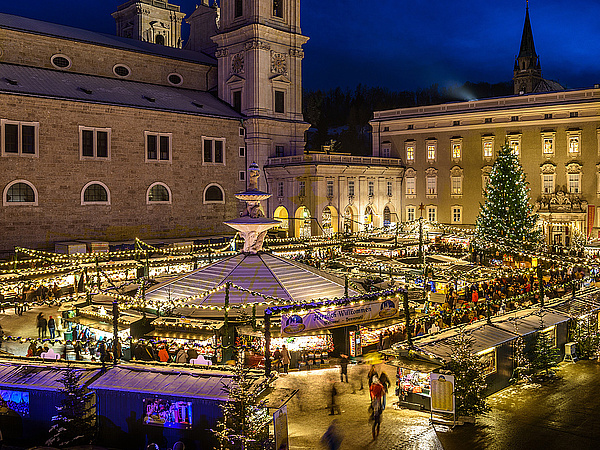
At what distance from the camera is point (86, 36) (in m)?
51.0

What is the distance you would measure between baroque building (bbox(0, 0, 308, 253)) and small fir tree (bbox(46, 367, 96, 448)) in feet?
96.2

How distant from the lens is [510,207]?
146ft

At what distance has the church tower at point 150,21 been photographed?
78000mm

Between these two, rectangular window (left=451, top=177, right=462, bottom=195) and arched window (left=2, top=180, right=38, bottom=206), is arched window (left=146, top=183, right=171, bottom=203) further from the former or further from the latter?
rectangular window (left=451, top=177, right=462, bottom=195)

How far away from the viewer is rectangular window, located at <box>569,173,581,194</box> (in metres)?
52.8

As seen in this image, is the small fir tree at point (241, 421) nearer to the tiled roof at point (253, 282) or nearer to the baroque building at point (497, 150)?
the tiled roof at point (253, 282)

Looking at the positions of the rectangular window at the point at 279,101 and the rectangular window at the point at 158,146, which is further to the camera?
the rectangular window at the point at 279,101

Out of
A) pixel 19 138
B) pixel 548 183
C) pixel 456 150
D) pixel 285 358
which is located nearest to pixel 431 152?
pixel 456 150

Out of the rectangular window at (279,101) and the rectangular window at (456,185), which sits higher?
the rectangular window at (279,101)

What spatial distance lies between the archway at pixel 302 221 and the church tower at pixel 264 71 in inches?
198

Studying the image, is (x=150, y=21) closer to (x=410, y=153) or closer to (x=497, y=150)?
(x=410, y=153)

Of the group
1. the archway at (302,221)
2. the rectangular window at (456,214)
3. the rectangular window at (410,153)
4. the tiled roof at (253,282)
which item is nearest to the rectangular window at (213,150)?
the archway at (302,221)

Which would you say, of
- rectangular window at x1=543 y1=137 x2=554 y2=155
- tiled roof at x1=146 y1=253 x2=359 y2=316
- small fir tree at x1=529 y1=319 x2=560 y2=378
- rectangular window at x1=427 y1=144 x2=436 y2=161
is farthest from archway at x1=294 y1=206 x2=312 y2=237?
small fir tree at x1=529 y1=319 x2=560 y2=378

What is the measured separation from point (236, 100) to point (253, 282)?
38243mm
